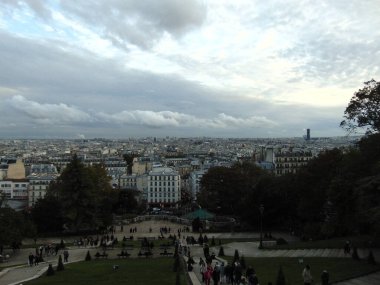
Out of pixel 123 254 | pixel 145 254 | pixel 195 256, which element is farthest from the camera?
pixel 123 254

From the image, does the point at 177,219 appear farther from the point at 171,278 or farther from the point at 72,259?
the point at 171,278

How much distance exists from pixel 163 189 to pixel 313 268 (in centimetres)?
9245

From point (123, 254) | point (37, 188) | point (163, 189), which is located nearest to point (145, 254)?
point (123, 254)

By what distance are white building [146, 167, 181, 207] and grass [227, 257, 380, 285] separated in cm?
8636

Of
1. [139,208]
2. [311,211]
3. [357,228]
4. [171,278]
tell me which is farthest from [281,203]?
[139,208]

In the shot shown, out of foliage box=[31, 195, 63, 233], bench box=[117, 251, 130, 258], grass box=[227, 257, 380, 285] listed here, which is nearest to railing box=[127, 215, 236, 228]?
foliage box=[31, 195, 63, 233]

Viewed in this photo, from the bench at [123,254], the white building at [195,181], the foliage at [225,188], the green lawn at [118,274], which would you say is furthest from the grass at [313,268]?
the white building at [195,181]

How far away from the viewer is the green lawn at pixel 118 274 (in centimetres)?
2936

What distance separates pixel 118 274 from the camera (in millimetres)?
32500

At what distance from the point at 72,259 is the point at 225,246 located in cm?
1347

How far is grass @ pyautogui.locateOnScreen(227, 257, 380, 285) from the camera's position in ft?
85.2

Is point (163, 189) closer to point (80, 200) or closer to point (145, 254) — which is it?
point (80, 200)

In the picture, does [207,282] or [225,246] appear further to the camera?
[225,246]

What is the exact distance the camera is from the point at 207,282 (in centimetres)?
2458
